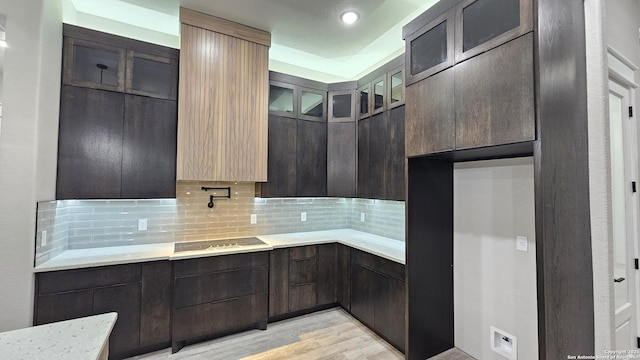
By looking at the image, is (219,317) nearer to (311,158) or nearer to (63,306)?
(63,306)

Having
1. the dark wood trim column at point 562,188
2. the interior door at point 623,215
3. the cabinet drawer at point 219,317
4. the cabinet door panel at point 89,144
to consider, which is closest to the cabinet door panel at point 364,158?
the cabinet drawer at point 219,317

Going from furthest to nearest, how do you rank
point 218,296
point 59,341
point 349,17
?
point 349,17
point 218,296
point 59,341

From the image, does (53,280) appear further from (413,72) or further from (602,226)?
(602,226)

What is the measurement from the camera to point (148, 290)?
243cm

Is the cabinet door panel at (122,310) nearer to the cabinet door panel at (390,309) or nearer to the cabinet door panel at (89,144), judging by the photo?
the cabinet door panel at (89,144)

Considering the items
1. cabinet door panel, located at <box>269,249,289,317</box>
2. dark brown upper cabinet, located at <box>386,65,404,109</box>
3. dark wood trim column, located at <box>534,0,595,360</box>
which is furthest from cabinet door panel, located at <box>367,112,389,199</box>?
dark wood trim column, located at <box>534,0,595,360</box>

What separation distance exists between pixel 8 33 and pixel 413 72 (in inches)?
121

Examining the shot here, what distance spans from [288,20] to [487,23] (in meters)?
1.94

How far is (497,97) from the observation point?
164cm

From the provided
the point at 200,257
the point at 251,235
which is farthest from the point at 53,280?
the point at 251,235

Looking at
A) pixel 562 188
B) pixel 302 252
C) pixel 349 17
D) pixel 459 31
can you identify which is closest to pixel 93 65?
pixel 349 17

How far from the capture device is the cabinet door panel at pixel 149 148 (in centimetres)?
259

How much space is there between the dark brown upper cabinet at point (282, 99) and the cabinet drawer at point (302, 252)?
1633mm

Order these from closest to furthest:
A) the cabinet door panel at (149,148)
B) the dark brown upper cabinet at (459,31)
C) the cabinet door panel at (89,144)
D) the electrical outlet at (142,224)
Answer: the dark brown upper cabinet at (459,31) → the cabinet door panel at (89,144) → the cabinet door panel at (149,148) → the electrical outlet at (142,224)
